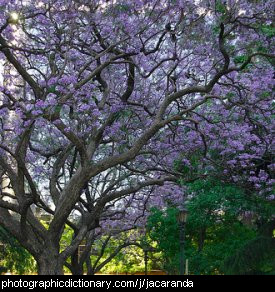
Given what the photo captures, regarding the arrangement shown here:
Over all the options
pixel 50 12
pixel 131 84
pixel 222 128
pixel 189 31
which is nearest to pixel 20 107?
pixel 50 12

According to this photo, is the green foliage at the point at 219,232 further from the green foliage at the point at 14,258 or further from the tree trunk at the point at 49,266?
the green foliage at the point at 14,258

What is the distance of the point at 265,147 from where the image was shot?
1397 centimetres

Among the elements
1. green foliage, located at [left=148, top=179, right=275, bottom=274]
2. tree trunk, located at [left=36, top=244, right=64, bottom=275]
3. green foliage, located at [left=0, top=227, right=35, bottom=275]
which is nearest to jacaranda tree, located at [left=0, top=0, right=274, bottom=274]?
tree trunk, located at [left=36, top=244, right=64, bottom=275]

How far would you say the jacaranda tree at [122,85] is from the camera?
11.7 meters

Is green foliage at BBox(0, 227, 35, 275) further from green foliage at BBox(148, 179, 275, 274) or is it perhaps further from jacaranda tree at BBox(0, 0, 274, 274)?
green foliage at BBox(148, 179, 275, 274)

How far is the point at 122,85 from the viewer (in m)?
15.1

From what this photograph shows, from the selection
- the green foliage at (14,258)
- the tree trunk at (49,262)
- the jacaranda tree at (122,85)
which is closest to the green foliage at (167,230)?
the jacaranda tree at (122,85)

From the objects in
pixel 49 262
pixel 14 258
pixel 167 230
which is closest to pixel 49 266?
pixel 49 262

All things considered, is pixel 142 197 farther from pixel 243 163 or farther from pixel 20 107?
pixel 20 107

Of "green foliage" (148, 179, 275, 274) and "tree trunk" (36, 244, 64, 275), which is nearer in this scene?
"tree trunk" (36, 244, 64, 275)

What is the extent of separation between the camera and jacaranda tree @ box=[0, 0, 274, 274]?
38.2ft

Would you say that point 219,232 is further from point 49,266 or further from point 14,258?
point 14,258

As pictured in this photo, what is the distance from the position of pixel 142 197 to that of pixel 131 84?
7653 millimetres

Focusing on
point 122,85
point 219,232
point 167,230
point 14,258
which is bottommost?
point 14,258
